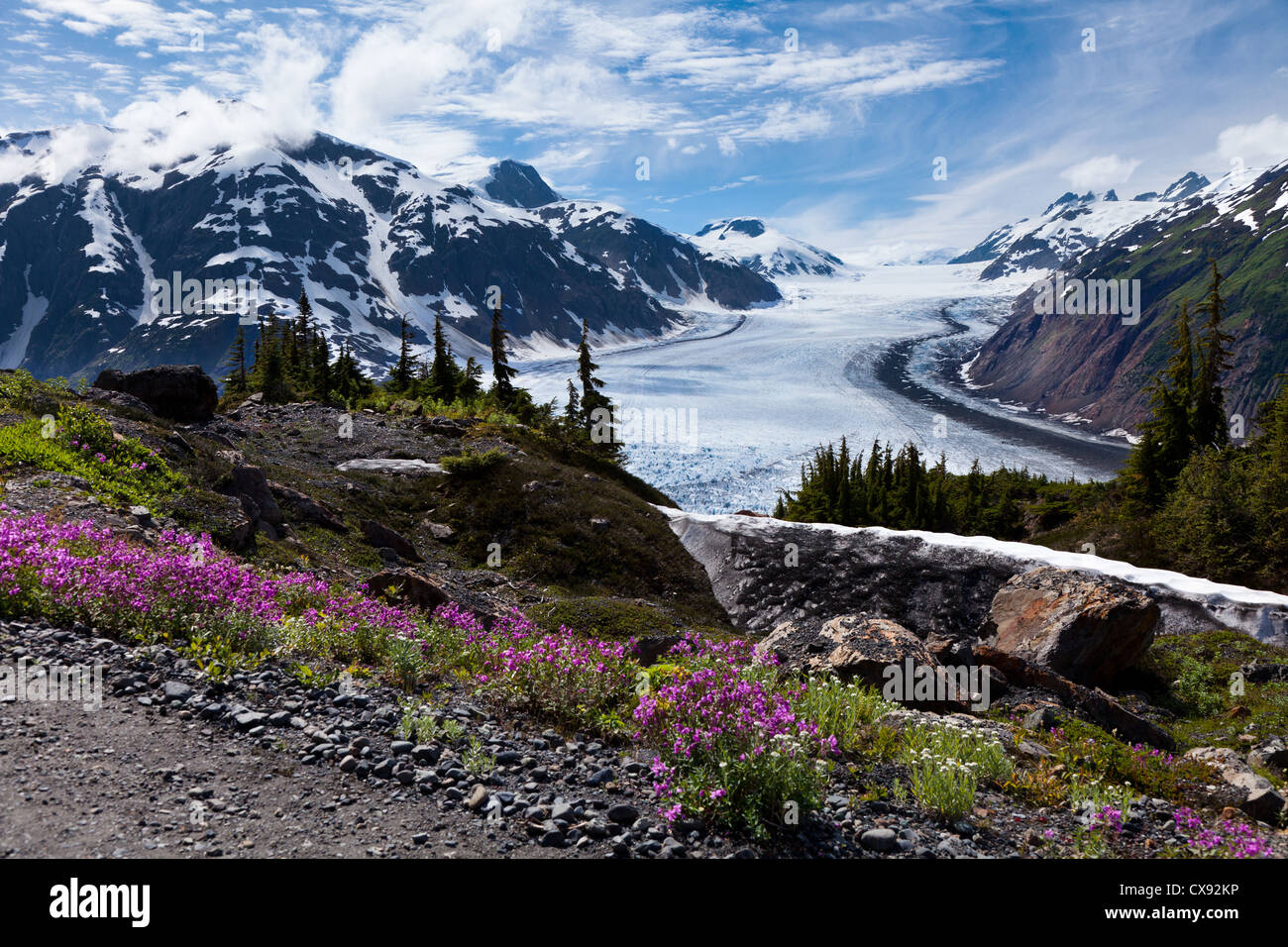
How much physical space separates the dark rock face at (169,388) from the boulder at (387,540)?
34.9 feet

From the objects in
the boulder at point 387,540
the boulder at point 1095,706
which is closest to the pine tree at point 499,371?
the boulder at point 387,540

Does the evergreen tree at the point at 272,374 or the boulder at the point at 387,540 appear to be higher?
the evergreen tree at the point at 272,374

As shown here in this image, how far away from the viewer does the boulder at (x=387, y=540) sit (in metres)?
17.3

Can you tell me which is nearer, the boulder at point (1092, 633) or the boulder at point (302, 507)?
the boulder at point (1092, 633)

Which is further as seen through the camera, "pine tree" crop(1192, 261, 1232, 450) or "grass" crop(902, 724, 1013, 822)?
"pine tree" crop(1192, 261, 1232, 450)

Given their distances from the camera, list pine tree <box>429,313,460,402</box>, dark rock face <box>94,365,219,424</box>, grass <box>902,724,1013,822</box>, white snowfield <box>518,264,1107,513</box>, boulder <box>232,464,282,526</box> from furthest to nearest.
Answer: white snowfield <box>518,264,1107,513</box>, pine tree <box>429,313,460,402</box>, dark rock face <box>94,365,219,424</box>, boulder <box>232,464,282,526</box>, grass <box>902,724,1013,822</box>

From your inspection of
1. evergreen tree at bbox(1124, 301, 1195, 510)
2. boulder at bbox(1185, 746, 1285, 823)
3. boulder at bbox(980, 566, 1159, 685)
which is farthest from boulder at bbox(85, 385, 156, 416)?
evergreen tree at bbox(1124, 301, 1195, 510)

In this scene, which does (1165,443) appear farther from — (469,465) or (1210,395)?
(469,465)

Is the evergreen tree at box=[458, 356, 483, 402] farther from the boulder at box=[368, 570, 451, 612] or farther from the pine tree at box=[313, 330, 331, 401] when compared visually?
the boulder at box=[368, 570, 451, 612]

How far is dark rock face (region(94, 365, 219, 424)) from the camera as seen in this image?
75.5ft

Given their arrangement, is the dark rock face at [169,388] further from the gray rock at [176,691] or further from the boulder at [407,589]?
the gray rock at [176,691]

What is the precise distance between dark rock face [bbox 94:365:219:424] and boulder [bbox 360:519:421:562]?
10.6 meters

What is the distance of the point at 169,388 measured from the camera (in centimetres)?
2378
